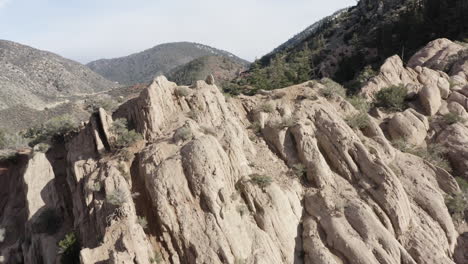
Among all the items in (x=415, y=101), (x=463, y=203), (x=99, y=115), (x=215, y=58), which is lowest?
(x=463, y=203)

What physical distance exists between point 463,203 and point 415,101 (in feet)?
33.9

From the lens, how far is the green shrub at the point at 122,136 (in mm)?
18312

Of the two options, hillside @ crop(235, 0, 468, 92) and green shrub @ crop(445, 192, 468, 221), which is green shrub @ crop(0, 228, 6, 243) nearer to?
green shrub @ crop(445, 192, 468, 221)

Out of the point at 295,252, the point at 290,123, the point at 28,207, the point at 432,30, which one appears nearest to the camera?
the point at 295,252

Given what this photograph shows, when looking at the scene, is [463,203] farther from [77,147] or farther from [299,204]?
[77,147]

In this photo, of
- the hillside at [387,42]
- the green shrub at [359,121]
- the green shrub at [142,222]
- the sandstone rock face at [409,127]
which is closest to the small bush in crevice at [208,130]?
the green shrub at [142,222]

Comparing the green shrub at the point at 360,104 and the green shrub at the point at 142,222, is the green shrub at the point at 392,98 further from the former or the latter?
the green shrub at the point at 142,222

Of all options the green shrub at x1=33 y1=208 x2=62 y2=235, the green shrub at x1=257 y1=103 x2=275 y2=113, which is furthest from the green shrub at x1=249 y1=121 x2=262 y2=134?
the green shrub at x1=33 y1=208 x2=62 y2=235

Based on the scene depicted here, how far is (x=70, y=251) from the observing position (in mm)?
15336

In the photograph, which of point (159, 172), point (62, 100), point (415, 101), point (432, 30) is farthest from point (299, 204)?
point (62, 100)

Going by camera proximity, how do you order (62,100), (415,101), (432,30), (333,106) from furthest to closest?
(62,100) < (432,30) < (415,101) < (333,106)

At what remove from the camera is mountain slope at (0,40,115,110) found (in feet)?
332

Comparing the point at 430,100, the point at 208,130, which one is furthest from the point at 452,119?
the point at 208,130

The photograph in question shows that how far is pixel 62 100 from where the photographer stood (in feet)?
363
